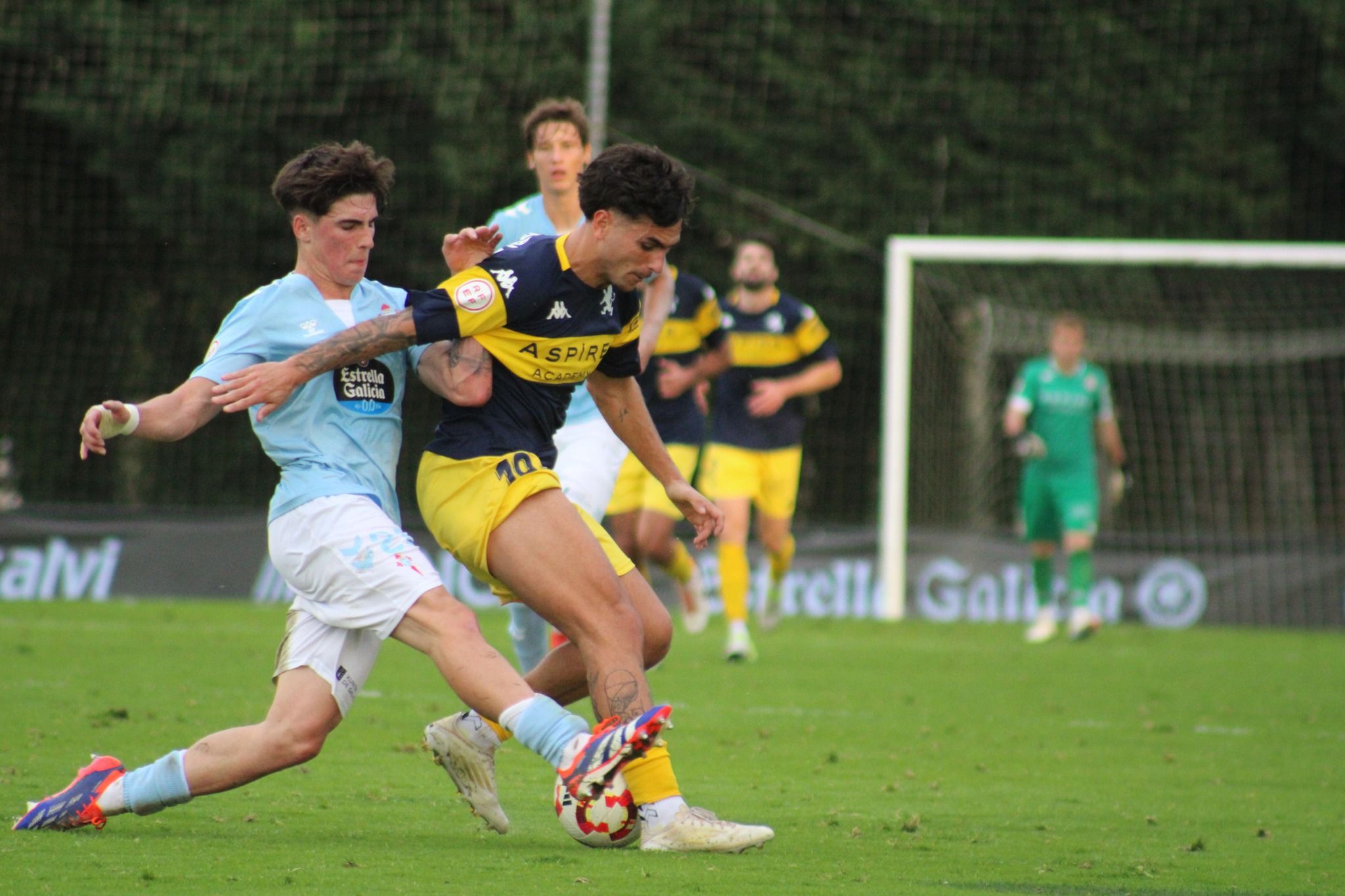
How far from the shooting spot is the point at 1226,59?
2458 cm

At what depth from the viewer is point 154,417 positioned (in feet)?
14.5

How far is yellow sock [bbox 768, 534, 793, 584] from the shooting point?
40.5ft

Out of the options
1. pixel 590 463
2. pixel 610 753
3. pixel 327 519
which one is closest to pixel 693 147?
pixel 590 463

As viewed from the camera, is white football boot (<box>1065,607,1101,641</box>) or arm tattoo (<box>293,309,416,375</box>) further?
white football boot (<box>1065,607,1101,641</box>)

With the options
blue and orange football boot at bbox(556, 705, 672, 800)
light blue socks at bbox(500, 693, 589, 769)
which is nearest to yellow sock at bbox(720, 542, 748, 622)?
light blue socks at bbox(500, 693, 589, 769)

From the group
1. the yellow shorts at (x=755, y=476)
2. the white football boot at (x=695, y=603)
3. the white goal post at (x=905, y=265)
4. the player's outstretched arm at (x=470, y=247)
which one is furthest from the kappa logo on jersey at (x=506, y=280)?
the white goal post at (x=905, y=265)

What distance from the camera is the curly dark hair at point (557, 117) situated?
724cm

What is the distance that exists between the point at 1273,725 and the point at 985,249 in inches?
304

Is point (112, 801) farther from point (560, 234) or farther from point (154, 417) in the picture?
point (560, 234)

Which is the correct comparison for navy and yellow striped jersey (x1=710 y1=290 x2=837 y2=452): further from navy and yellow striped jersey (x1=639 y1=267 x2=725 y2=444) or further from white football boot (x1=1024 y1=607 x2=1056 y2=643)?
white football boot (x1=1024 y1=607 x2=1056 y2=643)

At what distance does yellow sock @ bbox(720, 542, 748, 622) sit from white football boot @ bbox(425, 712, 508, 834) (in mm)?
5989

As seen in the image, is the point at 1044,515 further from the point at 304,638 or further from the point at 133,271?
the point at 133,271

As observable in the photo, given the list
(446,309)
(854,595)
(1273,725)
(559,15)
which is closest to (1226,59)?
(559,15)

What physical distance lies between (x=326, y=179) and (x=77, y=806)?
182 centimetres
